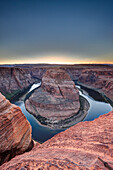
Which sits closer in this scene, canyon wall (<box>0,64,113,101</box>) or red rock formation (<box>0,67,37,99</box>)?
red rock formation (<box>0,67,37,99</box>)

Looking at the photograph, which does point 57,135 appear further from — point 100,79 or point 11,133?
point 100,79

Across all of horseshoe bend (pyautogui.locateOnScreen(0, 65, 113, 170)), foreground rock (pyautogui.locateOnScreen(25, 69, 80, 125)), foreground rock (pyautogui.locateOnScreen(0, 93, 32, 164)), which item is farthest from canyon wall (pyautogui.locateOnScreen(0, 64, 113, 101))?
foreground rock (pyautogui.locateOnScreen(0, 93, 32, 164))

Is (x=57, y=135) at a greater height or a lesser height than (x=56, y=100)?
greater

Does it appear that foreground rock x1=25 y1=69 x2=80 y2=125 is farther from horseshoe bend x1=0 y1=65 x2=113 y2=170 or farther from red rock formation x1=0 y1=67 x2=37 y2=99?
red rock formation x1=0 y1=67 x2=37 y2=99

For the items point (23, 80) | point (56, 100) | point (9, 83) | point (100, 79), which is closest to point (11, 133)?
point (56, 100)

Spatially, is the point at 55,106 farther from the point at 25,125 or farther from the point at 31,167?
the point at 31,167

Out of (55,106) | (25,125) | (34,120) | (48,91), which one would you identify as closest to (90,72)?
(48,91)

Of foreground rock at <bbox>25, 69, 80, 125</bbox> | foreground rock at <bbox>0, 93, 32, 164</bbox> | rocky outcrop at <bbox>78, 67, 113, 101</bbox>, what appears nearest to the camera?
foreground rock at <bbox>0, 93, 32, 164</bbox>
